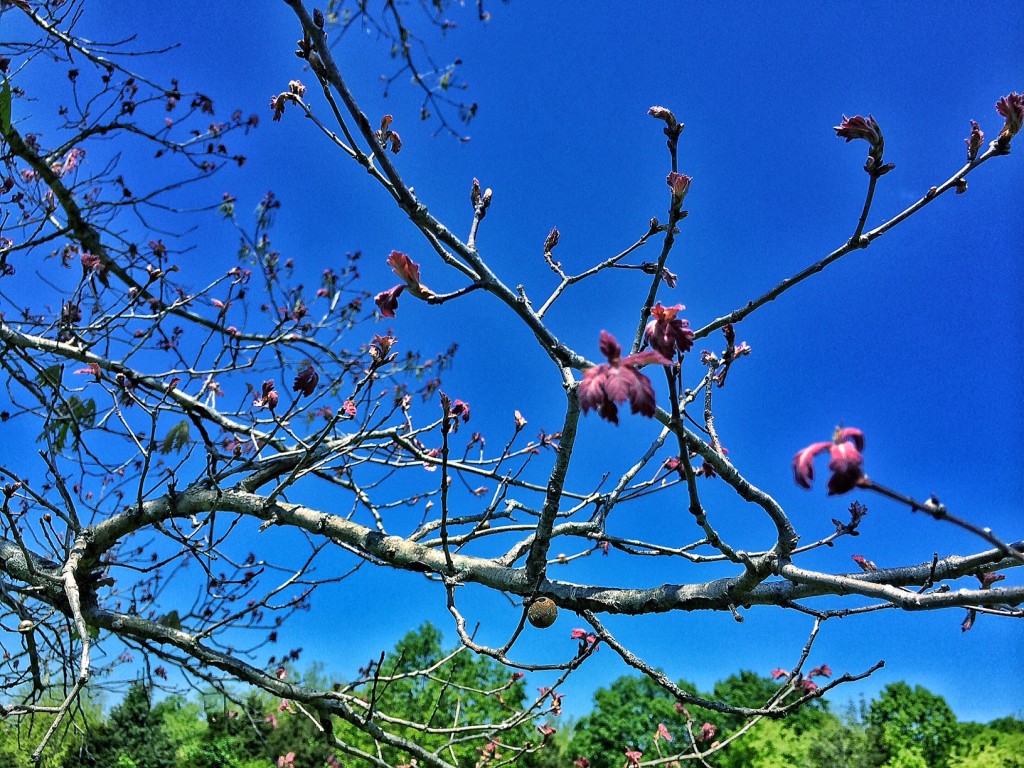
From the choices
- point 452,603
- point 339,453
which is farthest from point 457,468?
point 452,603

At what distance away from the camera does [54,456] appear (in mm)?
3125

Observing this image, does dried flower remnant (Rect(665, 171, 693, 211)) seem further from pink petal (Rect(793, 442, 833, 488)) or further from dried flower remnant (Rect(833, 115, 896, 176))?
pink petal (Rect(793, 442, 833, 488))

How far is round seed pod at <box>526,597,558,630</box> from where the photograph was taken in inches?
85.0

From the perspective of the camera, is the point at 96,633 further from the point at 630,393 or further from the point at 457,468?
the point at 630,393

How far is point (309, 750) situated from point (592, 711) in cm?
506

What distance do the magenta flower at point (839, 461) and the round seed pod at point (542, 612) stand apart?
4.13 feet

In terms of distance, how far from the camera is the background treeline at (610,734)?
32.1ft

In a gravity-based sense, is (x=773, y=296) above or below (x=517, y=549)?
above

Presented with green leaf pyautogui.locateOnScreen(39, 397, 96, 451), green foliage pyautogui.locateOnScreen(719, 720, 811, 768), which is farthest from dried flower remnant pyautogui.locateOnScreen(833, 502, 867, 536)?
green foliage pyautogui.locateOnScreen(719, 720, 811, 768)

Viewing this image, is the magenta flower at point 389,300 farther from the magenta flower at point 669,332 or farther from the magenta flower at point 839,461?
the magenta flower at point 839,461

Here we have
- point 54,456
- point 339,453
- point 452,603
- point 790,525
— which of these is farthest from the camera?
point 339,453

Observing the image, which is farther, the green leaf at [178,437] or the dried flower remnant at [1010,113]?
the green leaf at [178,437]

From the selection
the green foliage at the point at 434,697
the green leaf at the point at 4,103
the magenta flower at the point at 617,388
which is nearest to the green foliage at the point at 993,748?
the green foliage at the point at 434,697

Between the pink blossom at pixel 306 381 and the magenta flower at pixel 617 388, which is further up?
the pink blossom at pixel 306 381
